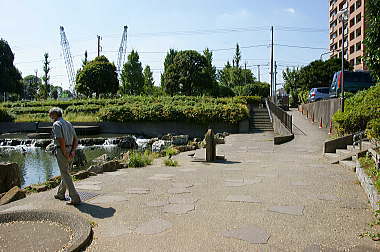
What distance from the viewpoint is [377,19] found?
25.8ft

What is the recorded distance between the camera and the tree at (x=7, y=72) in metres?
56.5

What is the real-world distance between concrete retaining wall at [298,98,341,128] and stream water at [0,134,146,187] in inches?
466

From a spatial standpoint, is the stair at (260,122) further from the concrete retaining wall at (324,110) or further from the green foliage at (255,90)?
the green foliage at (255,90)

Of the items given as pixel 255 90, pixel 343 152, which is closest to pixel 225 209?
pixel 343 152

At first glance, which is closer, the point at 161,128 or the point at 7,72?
the point at 161,128

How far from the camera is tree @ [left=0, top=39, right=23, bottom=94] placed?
56.5 metres

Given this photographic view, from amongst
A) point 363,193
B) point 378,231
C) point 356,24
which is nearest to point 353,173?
point 363,193

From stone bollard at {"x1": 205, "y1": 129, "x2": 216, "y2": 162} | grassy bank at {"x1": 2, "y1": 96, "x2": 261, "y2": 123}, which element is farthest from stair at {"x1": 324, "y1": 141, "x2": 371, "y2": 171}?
grassy bank at {"x1": 2, "y1": 96, "x2": 261, "y2": 123}

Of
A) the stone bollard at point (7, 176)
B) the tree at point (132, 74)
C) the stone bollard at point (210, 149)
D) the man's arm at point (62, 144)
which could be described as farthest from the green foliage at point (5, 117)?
the man's arm at point (62, 144)

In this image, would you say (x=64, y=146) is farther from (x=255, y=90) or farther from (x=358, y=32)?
(x=358, y=32)

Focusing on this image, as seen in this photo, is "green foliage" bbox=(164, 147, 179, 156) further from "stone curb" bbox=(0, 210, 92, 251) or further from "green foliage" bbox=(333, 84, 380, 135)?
"stone curb" bbox=(0, 210, 92, 251)

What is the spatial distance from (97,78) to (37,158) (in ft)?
85.5

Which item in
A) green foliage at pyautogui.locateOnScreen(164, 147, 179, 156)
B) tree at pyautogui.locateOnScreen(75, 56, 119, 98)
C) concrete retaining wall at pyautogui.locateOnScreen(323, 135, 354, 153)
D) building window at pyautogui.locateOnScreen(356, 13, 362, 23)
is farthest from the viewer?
building window at pyautogui.locateOnScreen(356, 13, 362, 23)

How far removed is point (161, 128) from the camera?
83.9 feet
